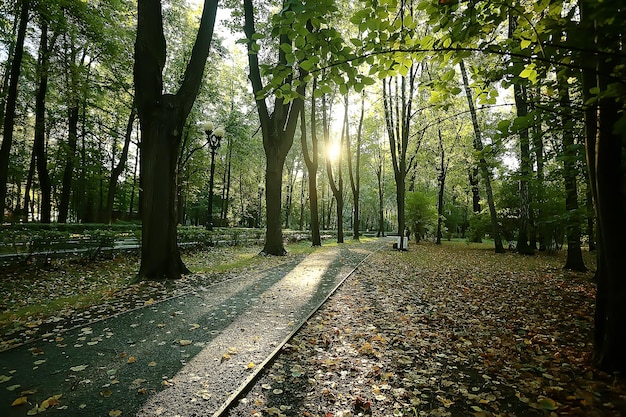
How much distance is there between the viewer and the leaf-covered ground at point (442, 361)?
286cm

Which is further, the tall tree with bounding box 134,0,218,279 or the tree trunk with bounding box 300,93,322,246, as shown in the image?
the tree trunk with bounding box 300,93,322,246

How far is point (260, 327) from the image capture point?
476cm

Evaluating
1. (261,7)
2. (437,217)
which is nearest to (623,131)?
(261,7)

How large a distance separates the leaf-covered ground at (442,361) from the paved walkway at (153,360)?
1.33 feet

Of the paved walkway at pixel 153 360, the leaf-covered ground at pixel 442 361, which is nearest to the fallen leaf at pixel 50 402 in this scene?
the paved walkway at pixel 153 360

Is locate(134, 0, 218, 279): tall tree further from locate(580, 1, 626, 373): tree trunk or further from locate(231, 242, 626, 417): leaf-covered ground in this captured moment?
locate(580, 1, 626, 373): tree trunk

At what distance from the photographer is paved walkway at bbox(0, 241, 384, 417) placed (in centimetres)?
280

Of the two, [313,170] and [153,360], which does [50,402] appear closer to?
[153,360]

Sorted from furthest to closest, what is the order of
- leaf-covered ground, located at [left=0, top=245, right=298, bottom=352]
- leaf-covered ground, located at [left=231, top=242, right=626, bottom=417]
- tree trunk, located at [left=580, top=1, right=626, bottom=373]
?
leaf-covered ground, located at [left=0, top=245, right=298, bottom=352] → tree trunk, located at [left=580, top=1, right=626, bottom=373] → leaf-covered ground, located at [left=231, top=242, right=626, bottom=417]

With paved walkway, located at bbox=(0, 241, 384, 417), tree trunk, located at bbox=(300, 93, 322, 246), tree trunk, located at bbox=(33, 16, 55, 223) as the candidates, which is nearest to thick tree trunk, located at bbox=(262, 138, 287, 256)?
tree trunk, located at bbox=(300, 93, 322, 246)

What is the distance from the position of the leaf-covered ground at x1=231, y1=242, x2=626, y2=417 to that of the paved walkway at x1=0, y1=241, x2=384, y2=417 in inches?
15.9

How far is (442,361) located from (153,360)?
10.6 feet

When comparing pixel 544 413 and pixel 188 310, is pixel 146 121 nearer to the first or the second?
pixel 188 310

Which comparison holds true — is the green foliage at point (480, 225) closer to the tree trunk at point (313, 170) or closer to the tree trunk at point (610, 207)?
the tree trunk at point (313, 170)
